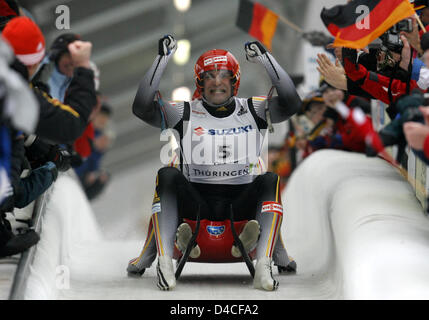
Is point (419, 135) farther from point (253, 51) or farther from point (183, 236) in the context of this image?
point (183, 236)

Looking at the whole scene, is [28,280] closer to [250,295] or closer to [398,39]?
[250,295]

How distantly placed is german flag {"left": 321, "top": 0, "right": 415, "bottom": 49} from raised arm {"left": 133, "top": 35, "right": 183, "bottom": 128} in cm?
124

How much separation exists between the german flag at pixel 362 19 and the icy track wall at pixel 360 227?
1.00 meters

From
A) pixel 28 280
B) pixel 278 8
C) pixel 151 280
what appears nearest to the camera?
pixel 28 280

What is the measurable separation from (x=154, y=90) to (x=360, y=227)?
1.43 metres

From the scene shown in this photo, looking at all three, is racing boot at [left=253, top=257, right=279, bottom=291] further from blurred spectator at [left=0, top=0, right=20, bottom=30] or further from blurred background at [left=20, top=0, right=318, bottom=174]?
blurred background at [left=20, top=0, right=318, bottom=174]

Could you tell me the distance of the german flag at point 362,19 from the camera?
4.96 m

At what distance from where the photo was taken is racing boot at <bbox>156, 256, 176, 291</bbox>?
4.50 metres

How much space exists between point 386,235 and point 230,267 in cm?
140

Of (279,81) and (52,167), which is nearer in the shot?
(279,81)

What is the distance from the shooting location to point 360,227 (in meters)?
4.78

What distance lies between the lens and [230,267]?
219 inches

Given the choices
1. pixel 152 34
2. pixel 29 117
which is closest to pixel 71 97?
pixel 29 117

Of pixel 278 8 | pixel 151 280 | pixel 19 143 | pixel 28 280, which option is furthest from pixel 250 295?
pixel 278 8
